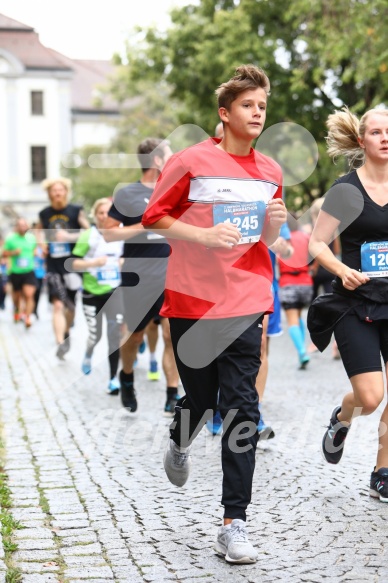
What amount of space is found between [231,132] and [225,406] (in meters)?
1.19

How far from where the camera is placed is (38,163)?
69000 millimetres

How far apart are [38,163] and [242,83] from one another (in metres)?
65.6

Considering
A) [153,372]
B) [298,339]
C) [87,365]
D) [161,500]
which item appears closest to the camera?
[161,500]

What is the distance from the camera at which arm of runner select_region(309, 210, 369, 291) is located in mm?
5098

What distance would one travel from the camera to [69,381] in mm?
10492

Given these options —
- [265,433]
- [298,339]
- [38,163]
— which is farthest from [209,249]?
[38,163]

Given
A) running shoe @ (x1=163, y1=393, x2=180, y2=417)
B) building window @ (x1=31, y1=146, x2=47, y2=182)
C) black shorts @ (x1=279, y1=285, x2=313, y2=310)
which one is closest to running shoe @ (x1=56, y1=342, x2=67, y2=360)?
black shorts @ (x1=279, y1=285, x2=313, y2=310)

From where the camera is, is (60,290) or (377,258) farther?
(60,290)

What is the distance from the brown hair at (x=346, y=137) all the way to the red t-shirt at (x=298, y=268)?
20.5 feet

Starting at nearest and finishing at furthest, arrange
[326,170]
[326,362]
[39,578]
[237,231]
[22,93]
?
[39,578] < [237,231] < [326,362] < [326,170] < [22,93]

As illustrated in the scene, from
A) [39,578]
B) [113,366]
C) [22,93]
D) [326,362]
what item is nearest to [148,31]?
[326,362]

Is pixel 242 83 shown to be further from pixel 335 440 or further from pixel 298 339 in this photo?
pixel 298 339

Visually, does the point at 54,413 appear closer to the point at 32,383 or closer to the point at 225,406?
the point at 32,383

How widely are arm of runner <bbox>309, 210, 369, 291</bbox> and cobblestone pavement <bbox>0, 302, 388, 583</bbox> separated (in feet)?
3.53
